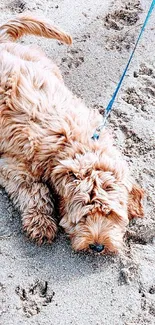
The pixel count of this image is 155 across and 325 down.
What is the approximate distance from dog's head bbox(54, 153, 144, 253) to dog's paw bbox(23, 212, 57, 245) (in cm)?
25

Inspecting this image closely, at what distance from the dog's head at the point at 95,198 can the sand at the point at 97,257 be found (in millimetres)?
243

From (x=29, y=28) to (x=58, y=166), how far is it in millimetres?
1518

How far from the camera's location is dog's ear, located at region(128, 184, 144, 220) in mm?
4392

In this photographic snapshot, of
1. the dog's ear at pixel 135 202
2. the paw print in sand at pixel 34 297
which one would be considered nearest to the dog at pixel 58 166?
the dog's ear at pixel 135 202

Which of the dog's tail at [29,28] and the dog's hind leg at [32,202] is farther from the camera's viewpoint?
the dog's tail at [29,28]

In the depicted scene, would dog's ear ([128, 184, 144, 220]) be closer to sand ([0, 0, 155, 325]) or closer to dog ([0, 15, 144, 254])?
dog ([0, 15, 144, 254])

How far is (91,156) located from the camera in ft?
13.3

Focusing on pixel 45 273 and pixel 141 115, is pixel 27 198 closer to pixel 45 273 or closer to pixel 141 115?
pixel 45 273

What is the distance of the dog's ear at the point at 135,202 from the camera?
4.39m

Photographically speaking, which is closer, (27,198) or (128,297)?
(128,297)

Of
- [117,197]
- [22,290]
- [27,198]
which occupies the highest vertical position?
[117,197]

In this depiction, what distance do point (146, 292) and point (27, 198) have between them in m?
1.09

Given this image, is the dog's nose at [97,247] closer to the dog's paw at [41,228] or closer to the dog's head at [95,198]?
the dog's head at [95,198]

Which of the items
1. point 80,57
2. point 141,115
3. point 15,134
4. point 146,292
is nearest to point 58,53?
point 80,57
